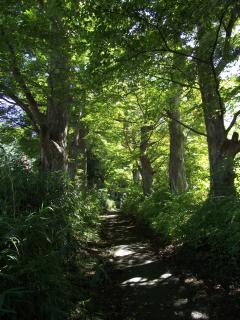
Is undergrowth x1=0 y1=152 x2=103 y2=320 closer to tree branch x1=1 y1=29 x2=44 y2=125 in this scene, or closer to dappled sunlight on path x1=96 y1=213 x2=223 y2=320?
dappled sunlight on path x1=96 y1=213 x2=223 y2=320

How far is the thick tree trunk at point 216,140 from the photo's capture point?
7996mm

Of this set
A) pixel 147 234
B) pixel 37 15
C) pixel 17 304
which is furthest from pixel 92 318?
pixel 147 234

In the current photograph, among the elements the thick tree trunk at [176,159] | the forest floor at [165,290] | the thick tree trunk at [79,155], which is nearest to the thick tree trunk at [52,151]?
the forest floor at [165,290]

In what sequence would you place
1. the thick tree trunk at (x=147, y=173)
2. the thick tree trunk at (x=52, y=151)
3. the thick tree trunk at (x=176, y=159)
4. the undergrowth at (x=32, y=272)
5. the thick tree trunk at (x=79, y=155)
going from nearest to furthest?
1. the undergrowth at (x=32, y=272)
2. the thick tree trunk at (x=52, y=151)
3. the thick tree trunk at (x=176, y=159)
4. the thick tree trunk at (x=79, y=155)
5. the thick tree trunk at (x=147, y=173)

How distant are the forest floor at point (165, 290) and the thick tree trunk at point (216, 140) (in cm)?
188

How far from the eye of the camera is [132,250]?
10180mm

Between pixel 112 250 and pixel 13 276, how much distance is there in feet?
22.5

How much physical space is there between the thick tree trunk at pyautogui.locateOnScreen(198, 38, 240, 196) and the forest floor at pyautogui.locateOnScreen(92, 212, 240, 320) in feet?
6.16

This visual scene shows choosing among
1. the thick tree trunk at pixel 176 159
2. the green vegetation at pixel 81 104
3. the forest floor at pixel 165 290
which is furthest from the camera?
the thick tree trunk at pixel 176 159

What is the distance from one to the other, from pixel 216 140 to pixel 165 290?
5148 millimetres

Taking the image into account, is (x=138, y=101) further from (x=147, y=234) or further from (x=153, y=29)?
(x=153, y=29)

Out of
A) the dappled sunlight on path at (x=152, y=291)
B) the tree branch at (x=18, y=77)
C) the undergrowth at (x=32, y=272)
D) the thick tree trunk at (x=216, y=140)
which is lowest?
the dappled sunlight on path at (x=152, y=291)

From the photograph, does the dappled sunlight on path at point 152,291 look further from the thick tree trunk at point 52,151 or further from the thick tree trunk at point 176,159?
the thick tree trunk at point 176,159

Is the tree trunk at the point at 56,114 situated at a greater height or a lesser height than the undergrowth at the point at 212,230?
greater
